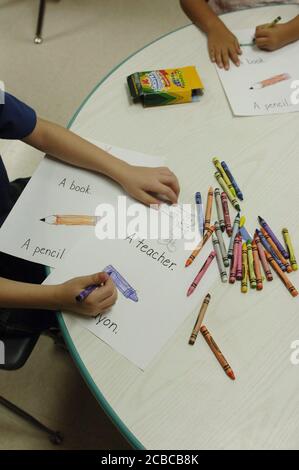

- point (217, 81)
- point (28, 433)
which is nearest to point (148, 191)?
point (217, 81)

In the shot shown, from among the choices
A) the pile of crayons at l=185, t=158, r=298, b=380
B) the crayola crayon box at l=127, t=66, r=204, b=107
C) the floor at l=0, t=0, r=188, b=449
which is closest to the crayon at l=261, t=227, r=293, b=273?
the pile of crayons at l=185, t=158, r=298, b=380

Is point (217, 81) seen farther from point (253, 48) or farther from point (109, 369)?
Answer: point (109, 369)

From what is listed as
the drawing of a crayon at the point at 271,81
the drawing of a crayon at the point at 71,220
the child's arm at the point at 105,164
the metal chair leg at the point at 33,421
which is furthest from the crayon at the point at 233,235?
the metal chair leg at the point at 33,421

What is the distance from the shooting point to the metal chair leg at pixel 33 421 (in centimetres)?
95

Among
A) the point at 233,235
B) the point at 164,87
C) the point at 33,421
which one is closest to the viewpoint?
the point at 233,235

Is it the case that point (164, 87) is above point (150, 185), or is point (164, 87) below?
above

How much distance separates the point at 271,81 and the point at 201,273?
0.48 m

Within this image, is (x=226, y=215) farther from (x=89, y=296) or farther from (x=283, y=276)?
(x=89, y=296)

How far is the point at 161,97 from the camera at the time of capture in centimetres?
80

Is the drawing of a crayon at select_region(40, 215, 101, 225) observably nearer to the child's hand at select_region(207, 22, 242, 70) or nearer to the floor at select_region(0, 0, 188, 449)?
the child's hand at select_region(207, 22, 242, 70)

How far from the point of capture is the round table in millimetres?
513

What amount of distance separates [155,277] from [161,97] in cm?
39

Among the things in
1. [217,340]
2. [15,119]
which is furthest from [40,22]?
[217,340]

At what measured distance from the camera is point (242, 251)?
2.08 ft
